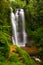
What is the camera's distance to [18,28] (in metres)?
26.3

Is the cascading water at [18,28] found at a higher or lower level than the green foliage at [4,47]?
lower

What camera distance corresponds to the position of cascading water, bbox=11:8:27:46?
25453mm

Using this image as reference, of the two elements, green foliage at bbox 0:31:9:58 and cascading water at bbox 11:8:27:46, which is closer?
green foliage at bbox 0:31:9:58

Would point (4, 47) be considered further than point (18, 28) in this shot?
No

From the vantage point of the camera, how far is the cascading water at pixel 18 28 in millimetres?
25453

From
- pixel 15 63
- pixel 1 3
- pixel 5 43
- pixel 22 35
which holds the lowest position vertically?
pixel 22 35

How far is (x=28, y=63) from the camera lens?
13.5m

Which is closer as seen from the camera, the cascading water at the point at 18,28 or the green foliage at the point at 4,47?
the green foliage at the point at 4,47

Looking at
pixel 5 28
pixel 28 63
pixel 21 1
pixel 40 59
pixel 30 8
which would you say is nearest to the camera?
pixel 28 63

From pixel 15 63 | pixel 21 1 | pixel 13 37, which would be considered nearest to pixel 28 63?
pixel 15 63

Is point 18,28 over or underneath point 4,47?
underneath

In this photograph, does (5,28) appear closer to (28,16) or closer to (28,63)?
(28,63)

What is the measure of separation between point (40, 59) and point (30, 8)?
403 inches

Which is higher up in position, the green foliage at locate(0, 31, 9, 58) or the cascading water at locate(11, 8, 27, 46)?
the green foliage at locate(0, 31, 9, 58)
